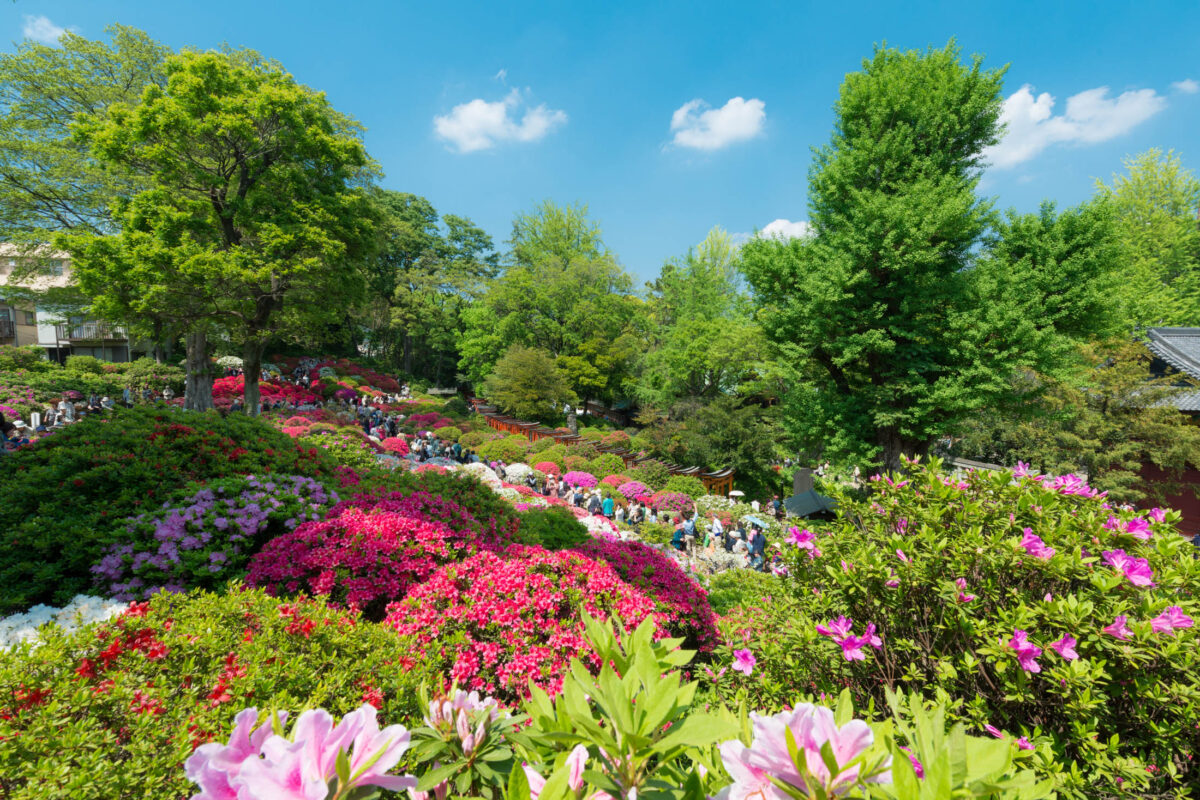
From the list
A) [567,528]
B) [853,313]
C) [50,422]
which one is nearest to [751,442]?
[853,313]

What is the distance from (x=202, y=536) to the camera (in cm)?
421

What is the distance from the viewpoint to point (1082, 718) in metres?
2.33

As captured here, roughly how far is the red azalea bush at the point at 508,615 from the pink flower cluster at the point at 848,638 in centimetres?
130

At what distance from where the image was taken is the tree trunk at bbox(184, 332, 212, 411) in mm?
15584

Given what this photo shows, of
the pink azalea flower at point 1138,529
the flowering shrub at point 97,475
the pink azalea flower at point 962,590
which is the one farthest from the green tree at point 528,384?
the pink azalea flower at point 1138,529

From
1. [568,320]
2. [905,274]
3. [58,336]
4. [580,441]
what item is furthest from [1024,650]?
[58,336]

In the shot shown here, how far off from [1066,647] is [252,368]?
19181 mm

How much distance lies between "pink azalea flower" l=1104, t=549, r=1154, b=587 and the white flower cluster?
5999mm

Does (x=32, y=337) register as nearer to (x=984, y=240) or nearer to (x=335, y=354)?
(x=335, y=354)

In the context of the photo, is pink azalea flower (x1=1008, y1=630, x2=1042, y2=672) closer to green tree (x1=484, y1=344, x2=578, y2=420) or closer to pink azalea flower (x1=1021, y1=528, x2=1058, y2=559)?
pink azalea flower (x1=1021, y1=528, x2=1058, y2=559)

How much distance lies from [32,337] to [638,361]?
3964 centimetres

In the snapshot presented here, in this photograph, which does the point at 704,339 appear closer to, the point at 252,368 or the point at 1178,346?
the point at 1178,346

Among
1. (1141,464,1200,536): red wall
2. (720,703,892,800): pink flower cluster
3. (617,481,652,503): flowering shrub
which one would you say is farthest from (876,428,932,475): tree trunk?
(720,703,892,800): pink flower cluster

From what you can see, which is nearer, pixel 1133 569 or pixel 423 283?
pixel 1133 569
